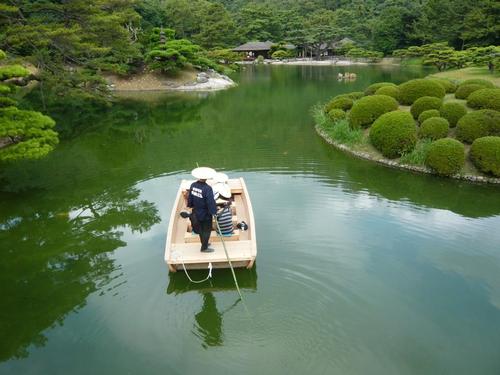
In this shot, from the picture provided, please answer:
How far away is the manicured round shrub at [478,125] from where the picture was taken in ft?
41.1

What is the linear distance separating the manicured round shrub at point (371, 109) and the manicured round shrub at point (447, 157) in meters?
3.48

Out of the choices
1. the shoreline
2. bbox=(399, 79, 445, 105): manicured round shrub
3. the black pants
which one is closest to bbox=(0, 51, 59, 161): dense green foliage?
the black pants

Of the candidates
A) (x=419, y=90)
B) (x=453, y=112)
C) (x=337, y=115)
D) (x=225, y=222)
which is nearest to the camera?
(x=225, y=222)

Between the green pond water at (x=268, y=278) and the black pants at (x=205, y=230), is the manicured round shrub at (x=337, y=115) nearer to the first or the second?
the green pond water at (x=268, y=278)

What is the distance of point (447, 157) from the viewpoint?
11984 millimetres

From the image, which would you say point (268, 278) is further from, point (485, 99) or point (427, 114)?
point (485, 99)

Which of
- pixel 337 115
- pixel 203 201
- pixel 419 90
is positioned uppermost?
pixel 419 90

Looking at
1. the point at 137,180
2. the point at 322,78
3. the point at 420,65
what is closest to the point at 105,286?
the point at 137,180

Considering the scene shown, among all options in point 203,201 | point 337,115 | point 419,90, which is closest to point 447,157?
point 419,90

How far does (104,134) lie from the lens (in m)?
19.2

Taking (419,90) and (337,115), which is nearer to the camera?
(419,90)

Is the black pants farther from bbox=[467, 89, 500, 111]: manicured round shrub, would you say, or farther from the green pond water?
bbox=[467, 89, 500, 111]: manicured round shrub

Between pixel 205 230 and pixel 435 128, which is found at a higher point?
pixel 435 128

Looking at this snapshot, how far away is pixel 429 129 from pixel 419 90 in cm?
342
